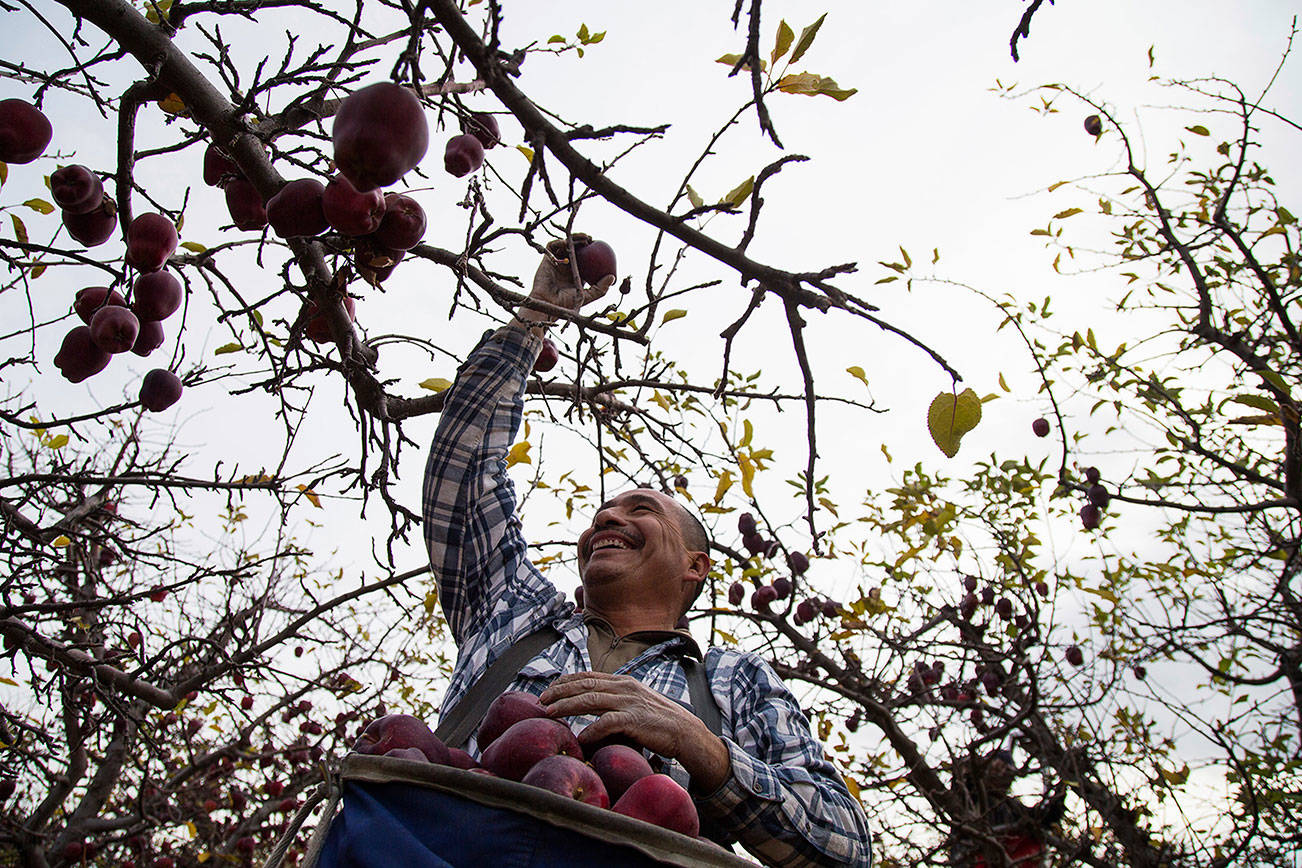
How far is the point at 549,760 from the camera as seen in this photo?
1191 mm

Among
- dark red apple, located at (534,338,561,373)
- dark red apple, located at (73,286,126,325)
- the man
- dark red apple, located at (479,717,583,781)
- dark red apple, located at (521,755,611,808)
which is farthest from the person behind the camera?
dark red apple, located at (534,338,561,373)

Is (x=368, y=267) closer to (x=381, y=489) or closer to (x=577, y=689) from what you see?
(x=381, y=489)

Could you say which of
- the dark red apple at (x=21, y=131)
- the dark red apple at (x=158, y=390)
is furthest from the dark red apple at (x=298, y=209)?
the dark red apple at (x=158, y=390)

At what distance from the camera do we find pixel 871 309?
3.79ft

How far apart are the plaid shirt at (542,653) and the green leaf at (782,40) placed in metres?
1.21

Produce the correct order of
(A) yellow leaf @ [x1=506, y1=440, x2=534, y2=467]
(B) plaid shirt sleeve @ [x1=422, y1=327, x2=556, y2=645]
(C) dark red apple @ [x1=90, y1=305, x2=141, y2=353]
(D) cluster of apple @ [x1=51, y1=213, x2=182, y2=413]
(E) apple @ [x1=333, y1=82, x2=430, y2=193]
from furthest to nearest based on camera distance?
(A) yellow leaf @ [x1=506, y1=440, x2=534, y2=467]
(B) plaid shirt sleeve @ [x1=422, y1=327, x2=556, y2=645]
(C) dark red apple @ [x1=90, y1=305, x2=141, y2=353]
(D) cluster of apple @ [x1=51, y1=213, x2=182, y2=413]
(E) apple @ [x1=333, y1=82, x2=430, y2=193]

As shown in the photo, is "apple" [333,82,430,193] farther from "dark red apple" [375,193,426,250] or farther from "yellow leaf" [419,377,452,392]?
"yellow leaf" [419,377,452,392]

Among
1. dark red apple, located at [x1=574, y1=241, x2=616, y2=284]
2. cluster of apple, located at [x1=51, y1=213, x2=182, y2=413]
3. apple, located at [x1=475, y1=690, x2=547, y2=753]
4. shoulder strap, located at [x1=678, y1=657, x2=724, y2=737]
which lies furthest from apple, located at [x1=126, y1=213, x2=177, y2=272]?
shoulder strap, located at [x1=678, y1=657, x2=724, y2=737]

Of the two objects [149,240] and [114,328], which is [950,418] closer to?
[149,240]

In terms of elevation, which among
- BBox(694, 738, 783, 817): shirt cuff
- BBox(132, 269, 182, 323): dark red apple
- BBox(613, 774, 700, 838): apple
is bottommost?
BBox(613, 774, 700, 838): apple

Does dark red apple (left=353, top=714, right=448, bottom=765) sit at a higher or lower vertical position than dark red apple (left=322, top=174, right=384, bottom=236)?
lower

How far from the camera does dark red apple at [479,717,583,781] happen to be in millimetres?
1275

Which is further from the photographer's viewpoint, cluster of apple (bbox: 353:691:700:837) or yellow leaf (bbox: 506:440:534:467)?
yellow leaf (bbox: 506:440:534:467)

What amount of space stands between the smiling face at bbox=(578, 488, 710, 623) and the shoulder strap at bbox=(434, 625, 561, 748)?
1.13 ft
